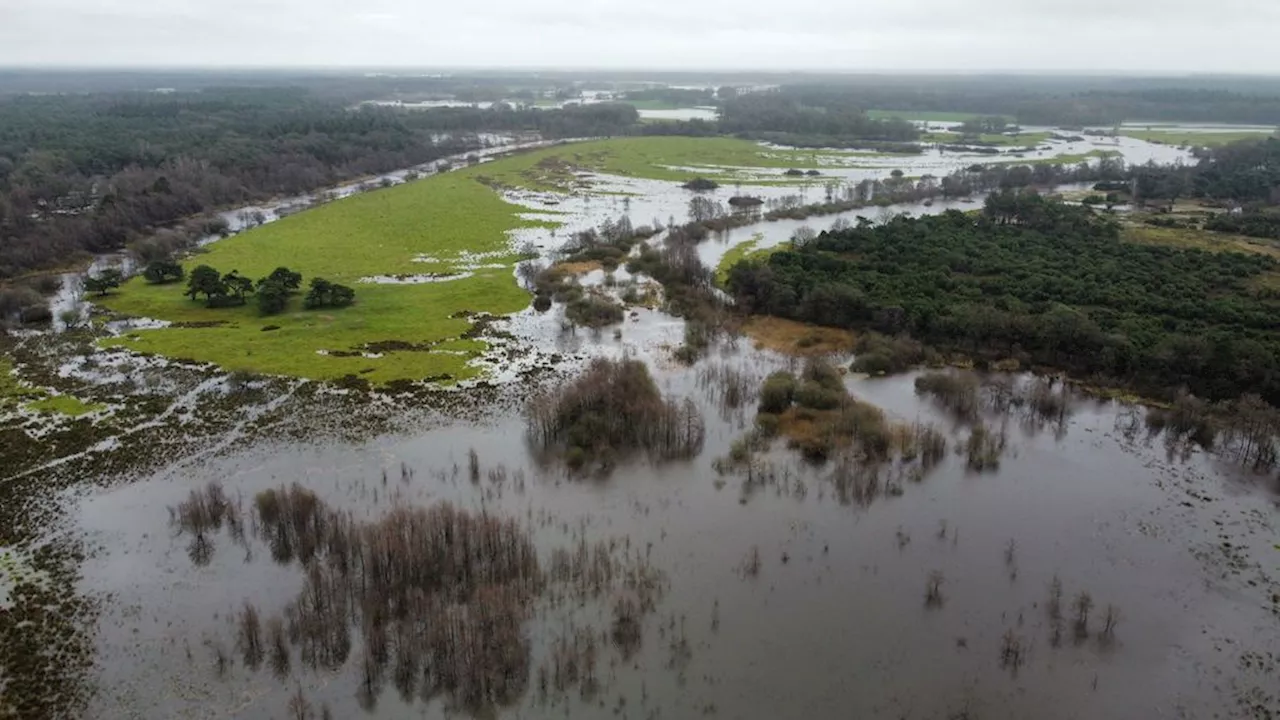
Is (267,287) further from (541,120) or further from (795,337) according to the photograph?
(541,120)

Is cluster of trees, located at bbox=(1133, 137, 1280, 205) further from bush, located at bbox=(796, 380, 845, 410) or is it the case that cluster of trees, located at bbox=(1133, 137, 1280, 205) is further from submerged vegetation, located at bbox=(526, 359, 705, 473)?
submerged vegetation, located at bbox=(526, 359, 705, 473)

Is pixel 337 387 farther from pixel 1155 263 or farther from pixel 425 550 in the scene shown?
pixel 1155 263

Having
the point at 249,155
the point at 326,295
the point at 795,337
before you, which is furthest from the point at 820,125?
the point at 326,295

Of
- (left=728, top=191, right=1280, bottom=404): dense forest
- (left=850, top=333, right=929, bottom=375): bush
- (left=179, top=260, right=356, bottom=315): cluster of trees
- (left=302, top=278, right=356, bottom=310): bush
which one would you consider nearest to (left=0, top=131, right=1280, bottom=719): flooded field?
(left=850, top=333, right=929, bottom=375): bush

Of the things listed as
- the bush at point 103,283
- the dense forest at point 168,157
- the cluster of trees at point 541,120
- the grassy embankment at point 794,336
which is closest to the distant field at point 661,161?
the cluster of trees at point 541,120

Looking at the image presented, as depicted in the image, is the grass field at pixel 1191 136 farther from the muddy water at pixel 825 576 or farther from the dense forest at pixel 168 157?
the muddy water at pixel 825 576
